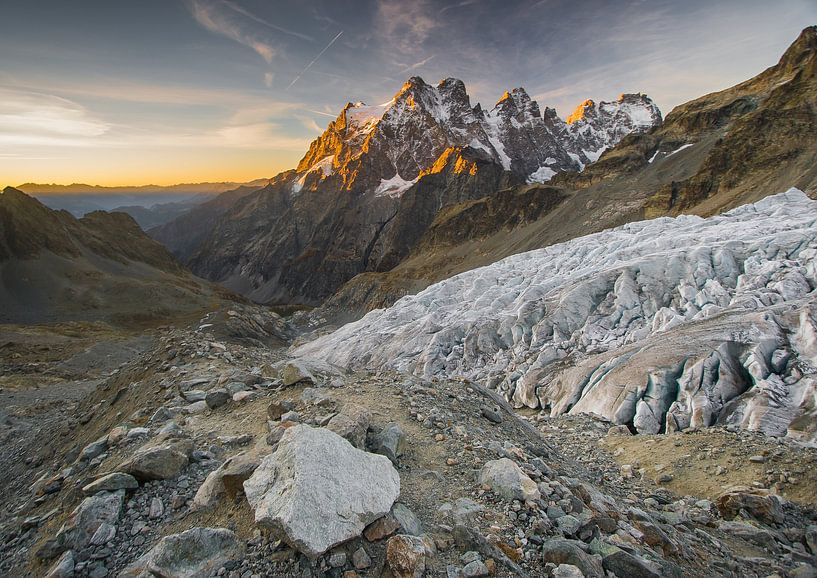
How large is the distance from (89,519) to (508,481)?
6.04 m

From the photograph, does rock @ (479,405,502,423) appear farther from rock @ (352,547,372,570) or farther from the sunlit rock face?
the sunlit rock face

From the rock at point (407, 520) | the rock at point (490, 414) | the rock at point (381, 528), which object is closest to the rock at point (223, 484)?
the rock at point (381, 528)

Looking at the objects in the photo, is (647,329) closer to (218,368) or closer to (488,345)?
(488,345)

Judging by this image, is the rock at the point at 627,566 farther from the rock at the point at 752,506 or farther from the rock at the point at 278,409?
the rock at the point at 278,409

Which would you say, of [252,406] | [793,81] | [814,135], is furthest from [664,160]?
[252,406]

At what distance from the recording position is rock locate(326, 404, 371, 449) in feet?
22.5

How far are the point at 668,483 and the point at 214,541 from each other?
1251cm

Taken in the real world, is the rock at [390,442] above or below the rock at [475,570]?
below

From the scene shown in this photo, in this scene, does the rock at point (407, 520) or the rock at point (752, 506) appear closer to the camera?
the rock at point (407, 520)

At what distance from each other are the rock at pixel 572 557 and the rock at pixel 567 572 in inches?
5.0

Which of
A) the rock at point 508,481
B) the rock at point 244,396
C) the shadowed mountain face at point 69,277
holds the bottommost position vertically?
the shadowed mountain face at point 69,277

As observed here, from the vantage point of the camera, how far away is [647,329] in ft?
87.4

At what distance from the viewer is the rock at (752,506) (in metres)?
8.99

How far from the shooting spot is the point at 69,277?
88.1 meters
